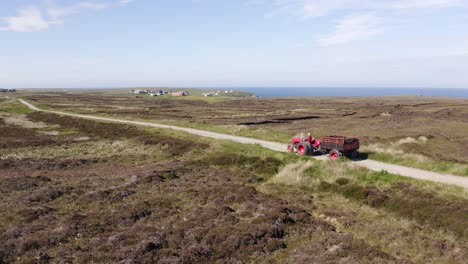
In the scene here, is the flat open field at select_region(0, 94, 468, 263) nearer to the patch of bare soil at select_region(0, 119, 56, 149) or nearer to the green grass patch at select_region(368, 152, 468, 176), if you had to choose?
the green grass patch at select_region(368, 152, 468, 176)

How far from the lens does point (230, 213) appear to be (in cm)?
2053

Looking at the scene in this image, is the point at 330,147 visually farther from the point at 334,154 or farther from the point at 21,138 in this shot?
the point at 21,138

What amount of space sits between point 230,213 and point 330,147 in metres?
13.0

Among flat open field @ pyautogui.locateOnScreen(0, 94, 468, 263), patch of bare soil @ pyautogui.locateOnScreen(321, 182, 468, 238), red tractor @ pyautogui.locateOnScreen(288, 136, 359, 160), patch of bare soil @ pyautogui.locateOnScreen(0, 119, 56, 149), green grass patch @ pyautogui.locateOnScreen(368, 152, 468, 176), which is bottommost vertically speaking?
patch of bare soil @ pyautogui.locateOnScreen(0, 119, 56, 149)

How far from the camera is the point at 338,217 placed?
19609 mm

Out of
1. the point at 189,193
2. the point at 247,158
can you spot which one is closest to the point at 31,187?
the point at 189,193

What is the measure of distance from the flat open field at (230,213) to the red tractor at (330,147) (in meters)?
1.49

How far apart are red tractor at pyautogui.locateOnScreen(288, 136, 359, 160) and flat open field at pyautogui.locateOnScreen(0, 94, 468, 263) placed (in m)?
1.49

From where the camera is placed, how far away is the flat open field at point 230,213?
49.7 feet

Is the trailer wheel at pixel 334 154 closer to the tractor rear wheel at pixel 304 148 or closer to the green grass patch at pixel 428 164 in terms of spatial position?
the tractor rear wheel at pixel 304 148

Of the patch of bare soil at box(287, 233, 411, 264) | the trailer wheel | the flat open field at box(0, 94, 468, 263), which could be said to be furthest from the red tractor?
the patch of bare soil at box(287, 233, 411, 264)

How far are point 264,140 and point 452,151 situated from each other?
21484mm

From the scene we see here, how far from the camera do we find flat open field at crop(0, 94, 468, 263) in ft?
49.7

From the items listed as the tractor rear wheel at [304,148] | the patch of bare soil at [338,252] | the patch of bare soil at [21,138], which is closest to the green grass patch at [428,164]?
the tractor rear wheel at [304,148]
